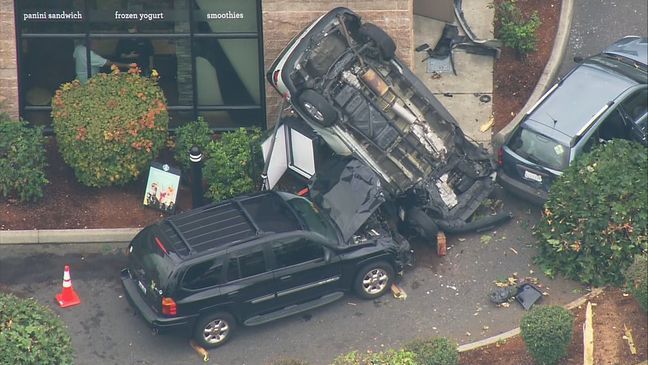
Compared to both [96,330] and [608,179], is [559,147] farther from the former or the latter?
[96,330]

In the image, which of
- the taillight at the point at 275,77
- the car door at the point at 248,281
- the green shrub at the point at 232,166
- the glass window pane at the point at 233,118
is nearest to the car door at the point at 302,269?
the car door at the point at 248,281

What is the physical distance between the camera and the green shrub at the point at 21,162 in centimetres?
1980

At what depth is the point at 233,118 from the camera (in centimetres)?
2169

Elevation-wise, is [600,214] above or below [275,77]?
below

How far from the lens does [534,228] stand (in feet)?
65.2

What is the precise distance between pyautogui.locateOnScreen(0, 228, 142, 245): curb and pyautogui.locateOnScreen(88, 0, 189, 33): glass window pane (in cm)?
346

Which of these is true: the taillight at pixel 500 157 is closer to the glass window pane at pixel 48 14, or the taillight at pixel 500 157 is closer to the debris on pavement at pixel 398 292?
the debris on pavement at pixel 398 292

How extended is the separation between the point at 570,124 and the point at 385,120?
9.16ft

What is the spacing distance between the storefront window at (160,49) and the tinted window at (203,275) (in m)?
4.77

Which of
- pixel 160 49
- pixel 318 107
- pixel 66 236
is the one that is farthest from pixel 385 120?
pixel 66 236

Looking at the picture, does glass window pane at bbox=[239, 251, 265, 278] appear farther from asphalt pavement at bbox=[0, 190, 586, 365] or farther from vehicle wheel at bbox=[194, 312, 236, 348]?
asphalt pavement at bbox=[0, 190, 586, 365]

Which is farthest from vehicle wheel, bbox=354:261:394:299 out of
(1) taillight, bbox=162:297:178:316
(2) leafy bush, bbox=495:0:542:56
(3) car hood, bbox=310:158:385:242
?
(2) leafy bush, bbox=495:0:542:56

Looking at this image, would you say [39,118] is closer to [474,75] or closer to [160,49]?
[160,49]

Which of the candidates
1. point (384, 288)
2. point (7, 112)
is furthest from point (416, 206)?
point (7, 112)
